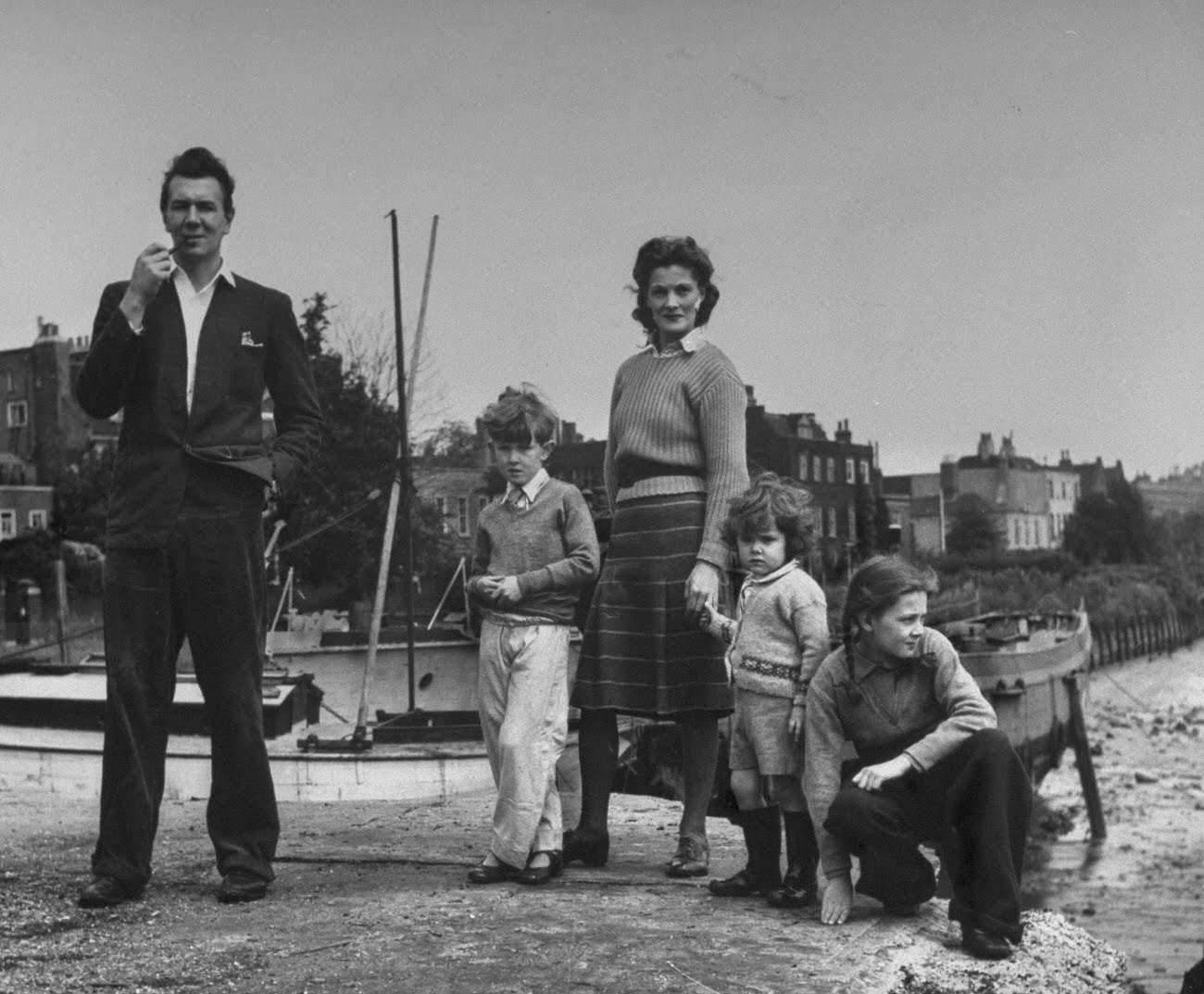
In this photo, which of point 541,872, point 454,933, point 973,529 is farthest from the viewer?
point 973,529

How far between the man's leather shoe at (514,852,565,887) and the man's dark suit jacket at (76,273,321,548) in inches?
51.1

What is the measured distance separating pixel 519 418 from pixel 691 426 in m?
0.51

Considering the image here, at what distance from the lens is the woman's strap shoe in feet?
14.6

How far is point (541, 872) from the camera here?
416cm

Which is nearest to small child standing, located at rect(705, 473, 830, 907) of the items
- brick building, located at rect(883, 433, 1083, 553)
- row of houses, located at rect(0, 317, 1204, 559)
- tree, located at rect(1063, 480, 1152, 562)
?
row of houses, located at rect(0, 317, 1204, 559)

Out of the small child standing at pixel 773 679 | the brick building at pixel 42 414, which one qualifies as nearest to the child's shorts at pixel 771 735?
the small child standing at pixel 773 679

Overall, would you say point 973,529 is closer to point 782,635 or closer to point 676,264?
point 676,264

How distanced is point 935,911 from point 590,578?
1.34 m

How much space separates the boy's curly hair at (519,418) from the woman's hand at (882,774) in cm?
142

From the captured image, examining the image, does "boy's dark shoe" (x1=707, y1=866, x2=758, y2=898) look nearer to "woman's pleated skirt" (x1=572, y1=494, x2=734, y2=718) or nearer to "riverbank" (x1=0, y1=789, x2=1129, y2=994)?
"riverbank" (x1=0, y1=789, x2=1129, y2=994)

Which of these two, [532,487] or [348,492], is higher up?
[348,492]

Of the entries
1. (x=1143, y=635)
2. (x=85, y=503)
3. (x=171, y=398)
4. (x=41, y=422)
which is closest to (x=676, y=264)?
(x=171, y=398)

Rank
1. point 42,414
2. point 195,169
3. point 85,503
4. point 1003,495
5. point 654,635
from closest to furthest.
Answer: point 195,169, point 654,635, point 85,503, point 42,414, point 1003,495

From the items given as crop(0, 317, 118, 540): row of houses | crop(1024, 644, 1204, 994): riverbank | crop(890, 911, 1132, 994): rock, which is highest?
crop(0, 317, 118, 540): row of houses
